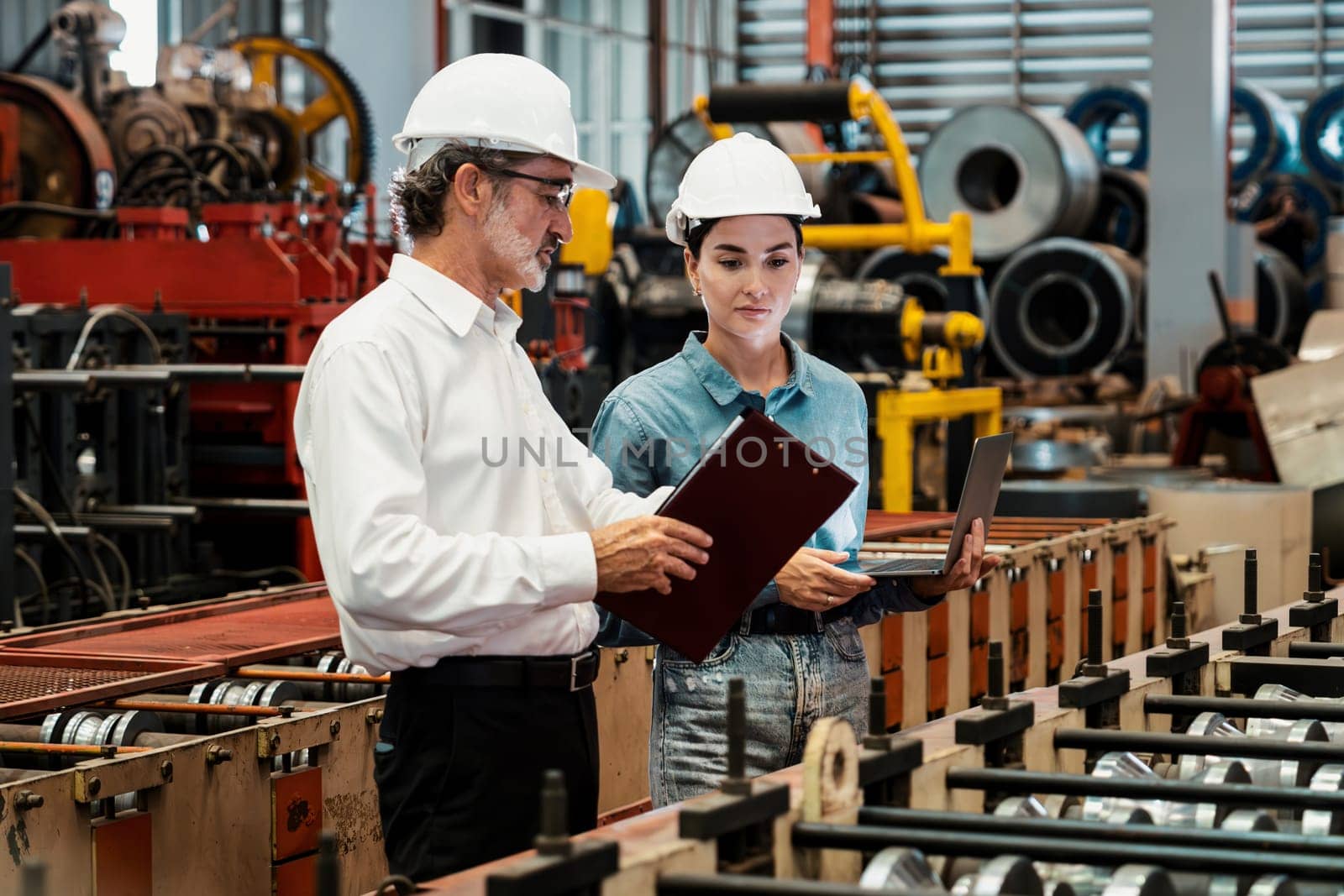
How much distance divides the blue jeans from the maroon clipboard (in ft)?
0.36

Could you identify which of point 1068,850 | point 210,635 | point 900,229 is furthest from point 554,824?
point 900,229

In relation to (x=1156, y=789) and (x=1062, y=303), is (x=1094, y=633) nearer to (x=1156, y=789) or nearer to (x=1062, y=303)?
(x=1156, y=789)

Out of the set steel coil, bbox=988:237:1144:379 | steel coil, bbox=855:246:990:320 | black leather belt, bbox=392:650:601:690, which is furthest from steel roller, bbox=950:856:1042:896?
steel coil, bbox=988:237:1144:379

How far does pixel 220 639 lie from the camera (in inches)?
121

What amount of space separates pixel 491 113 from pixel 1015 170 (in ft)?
34.7

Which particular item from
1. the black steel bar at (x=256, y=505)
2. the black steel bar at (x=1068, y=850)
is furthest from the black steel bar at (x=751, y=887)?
the black steel bar at (x=256, y=505)

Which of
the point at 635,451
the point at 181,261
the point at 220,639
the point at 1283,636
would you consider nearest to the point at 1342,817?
the point at 1283,636

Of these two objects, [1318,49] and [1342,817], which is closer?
[1342,817]

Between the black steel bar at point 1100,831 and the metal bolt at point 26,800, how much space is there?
1126mm

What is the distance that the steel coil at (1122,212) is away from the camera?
1238cm

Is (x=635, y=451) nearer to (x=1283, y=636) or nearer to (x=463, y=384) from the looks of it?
(x=463, y=384)

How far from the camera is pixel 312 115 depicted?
9734mm

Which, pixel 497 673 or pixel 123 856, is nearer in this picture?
pixel 497 673

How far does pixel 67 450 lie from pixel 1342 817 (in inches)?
169
